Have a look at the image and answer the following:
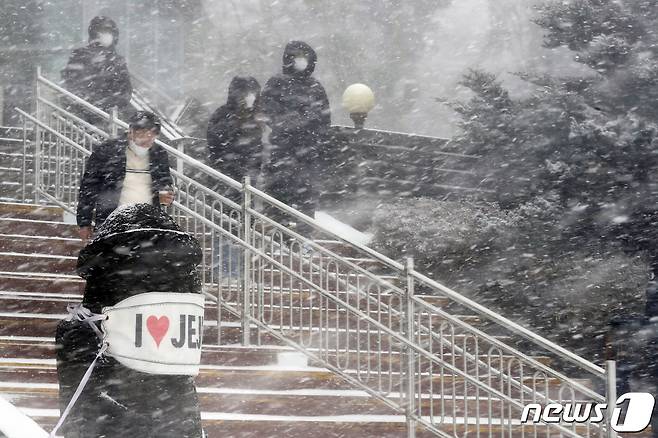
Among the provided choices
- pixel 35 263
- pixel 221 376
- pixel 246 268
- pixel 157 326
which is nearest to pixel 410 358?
pixel 221 376

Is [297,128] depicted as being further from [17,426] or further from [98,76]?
[17,426]

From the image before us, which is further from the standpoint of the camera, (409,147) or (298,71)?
(409,147)

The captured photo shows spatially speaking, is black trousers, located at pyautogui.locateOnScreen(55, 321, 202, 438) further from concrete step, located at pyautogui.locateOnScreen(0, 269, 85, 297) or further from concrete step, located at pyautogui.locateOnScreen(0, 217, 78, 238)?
concrete step, located at pyautogui.locateOnScreen(0, 217, 78, 238)

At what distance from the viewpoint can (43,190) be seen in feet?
32.3

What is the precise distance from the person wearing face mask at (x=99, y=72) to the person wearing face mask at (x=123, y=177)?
3.26m

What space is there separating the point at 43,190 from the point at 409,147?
550cm

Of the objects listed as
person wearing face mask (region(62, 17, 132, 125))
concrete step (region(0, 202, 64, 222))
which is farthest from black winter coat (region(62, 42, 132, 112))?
concrete step (region(0, 202, 64, 222))

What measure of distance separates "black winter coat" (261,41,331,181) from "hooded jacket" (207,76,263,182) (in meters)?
0.49

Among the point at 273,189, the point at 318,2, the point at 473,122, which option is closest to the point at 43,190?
the point at 273,189

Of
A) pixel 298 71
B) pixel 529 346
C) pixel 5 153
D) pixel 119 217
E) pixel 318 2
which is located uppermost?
pixel 318 2

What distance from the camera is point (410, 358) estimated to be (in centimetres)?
723

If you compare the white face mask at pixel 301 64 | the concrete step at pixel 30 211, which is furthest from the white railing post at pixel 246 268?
the white face mask at pixel 301 64

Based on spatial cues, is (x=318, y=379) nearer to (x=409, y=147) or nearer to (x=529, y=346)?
(x=529, y=346)

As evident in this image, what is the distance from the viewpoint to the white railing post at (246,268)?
784 centimetres
